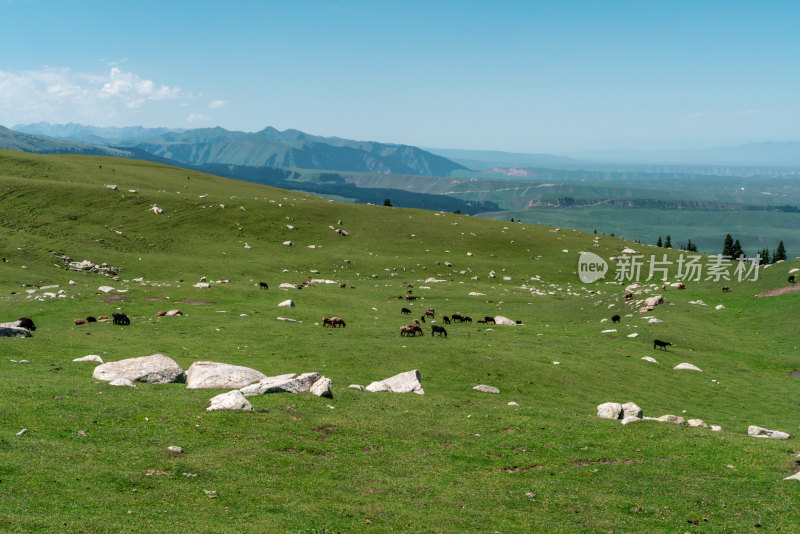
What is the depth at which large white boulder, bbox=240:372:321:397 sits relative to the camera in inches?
1002

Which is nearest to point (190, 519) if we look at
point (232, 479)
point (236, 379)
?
point (232, 479)

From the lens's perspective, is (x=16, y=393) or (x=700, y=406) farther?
(x=700, y=406)

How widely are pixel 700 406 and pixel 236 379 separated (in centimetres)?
2992

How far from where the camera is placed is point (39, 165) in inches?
4815

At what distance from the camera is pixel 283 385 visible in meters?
26.0

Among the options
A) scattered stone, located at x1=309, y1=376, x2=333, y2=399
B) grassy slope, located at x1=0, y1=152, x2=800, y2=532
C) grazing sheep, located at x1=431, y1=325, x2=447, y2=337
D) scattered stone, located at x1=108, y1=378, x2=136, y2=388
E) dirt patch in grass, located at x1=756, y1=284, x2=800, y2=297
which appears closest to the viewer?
grassy slope, located at x1=0, y1=152, x2=800, y2=532

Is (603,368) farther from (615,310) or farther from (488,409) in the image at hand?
(615,310)

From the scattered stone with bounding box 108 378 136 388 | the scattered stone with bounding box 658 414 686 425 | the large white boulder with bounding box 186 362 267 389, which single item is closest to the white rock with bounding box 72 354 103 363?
the scattered stone with bounding box 108 378 136 388

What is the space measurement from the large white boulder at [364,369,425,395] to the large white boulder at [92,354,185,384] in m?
10.7

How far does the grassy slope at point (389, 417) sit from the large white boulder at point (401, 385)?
4.13 ft

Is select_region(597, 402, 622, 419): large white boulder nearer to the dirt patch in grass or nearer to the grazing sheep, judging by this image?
the grazing sheep

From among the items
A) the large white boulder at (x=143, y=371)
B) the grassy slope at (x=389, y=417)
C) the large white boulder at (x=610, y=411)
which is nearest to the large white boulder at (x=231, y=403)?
the grassy slope at (x=389, y=417)

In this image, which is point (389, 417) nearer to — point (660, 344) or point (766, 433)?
point (766, 433)

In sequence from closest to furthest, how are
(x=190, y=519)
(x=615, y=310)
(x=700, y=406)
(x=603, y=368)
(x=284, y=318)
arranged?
(x=190, y=519)
(x=700, y=406)
(x=603, y=368)
(x=284, y=318)
(x=615, y=310)
